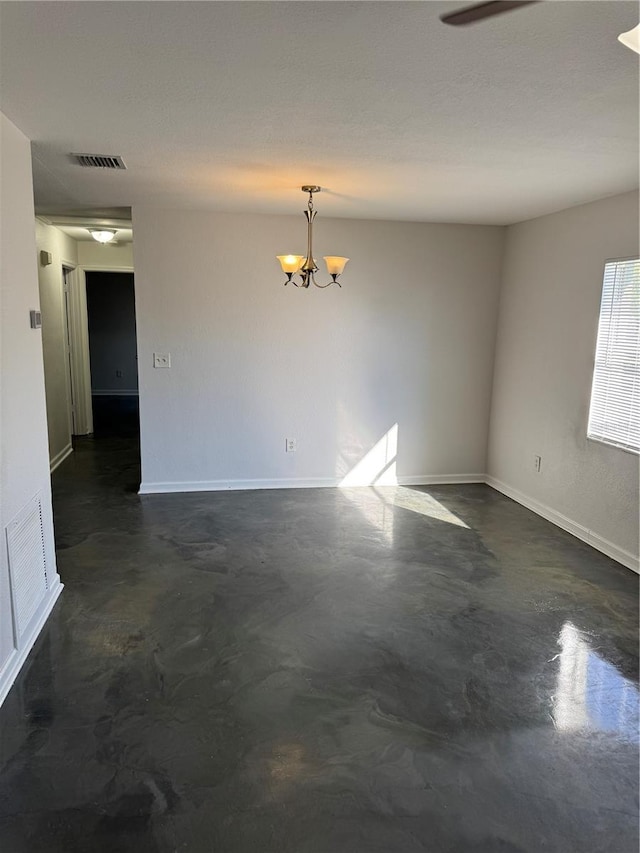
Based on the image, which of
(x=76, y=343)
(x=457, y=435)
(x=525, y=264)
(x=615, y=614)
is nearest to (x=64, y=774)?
(x=615, y=614)

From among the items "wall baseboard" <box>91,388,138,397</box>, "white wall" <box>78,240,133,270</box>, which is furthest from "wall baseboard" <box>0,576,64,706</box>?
"wall baseboard" <box>91,388,138,397</box>

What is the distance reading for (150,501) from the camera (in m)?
4.75

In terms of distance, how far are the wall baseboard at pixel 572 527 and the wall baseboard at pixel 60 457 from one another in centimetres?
443

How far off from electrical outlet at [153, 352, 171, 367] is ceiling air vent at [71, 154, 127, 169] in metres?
1.80

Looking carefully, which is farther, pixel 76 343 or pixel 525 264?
pixel 76 343

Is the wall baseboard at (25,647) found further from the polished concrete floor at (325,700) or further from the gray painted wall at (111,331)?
the gray painted wall at (111,331)

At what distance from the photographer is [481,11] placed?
1.17m

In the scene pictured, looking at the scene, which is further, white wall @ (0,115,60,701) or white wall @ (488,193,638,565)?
white wall @ (488,193,638,565)

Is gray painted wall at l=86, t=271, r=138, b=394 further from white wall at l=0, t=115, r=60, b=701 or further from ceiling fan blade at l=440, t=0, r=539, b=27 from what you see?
ceiling fan blade at l=440, t=0, r=539, b=27

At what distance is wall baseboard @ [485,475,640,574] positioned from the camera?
3650 millimetres

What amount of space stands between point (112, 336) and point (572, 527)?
8.96m

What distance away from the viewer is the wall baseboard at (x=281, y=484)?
498cm

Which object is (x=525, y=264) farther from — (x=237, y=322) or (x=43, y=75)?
(x=43, y=75)

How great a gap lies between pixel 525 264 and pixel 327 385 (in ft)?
6.64
